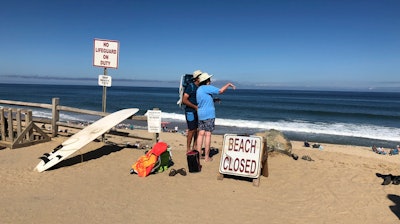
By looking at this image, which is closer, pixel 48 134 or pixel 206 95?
pixel 206 95

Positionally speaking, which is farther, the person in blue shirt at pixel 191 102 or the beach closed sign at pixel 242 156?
the person in blue shirt at pixel 191 102

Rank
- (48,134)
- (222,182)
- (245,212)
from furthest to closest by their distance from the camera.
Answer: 1. (48,134)
2. (222,182)
3. (245,212)

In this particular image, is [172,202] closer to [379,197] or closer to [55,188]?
[55,188]

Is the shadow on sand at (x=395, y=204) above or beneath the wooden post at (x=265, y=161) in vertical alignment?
beneath

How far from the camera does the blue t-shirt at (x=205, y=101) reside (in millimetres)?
6410

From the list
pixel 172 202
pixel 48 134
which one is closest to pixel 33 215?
pixel 172 202

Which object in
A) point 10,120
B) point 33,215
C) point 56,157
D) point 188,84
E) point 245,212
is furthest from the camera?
point 10,120

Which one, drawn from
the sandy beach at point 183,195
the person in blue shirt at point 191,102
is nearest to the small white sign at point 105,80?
the sandy beach at point 183,195

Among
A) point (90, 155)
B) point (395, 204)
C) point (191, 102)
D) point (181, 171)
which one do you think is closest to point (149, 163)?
point (181, 171)

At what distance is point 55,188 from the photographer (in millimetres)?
5262

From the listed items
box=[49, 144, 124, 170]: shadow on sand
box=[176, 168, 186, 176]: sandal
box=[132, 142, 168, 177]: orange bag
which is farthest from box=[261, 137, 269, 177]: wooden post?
box=[49, 144, 124, 170]: shadow on sand

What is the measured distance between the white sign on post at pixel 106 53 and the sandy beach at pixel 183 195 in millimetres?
2450

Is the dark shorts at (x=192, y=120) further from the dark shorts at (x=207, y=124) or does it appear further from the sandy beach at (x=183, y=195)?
the sandy beach at (x=183, y=195)

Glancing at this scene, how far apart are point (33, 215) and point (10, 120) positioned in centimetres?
483
